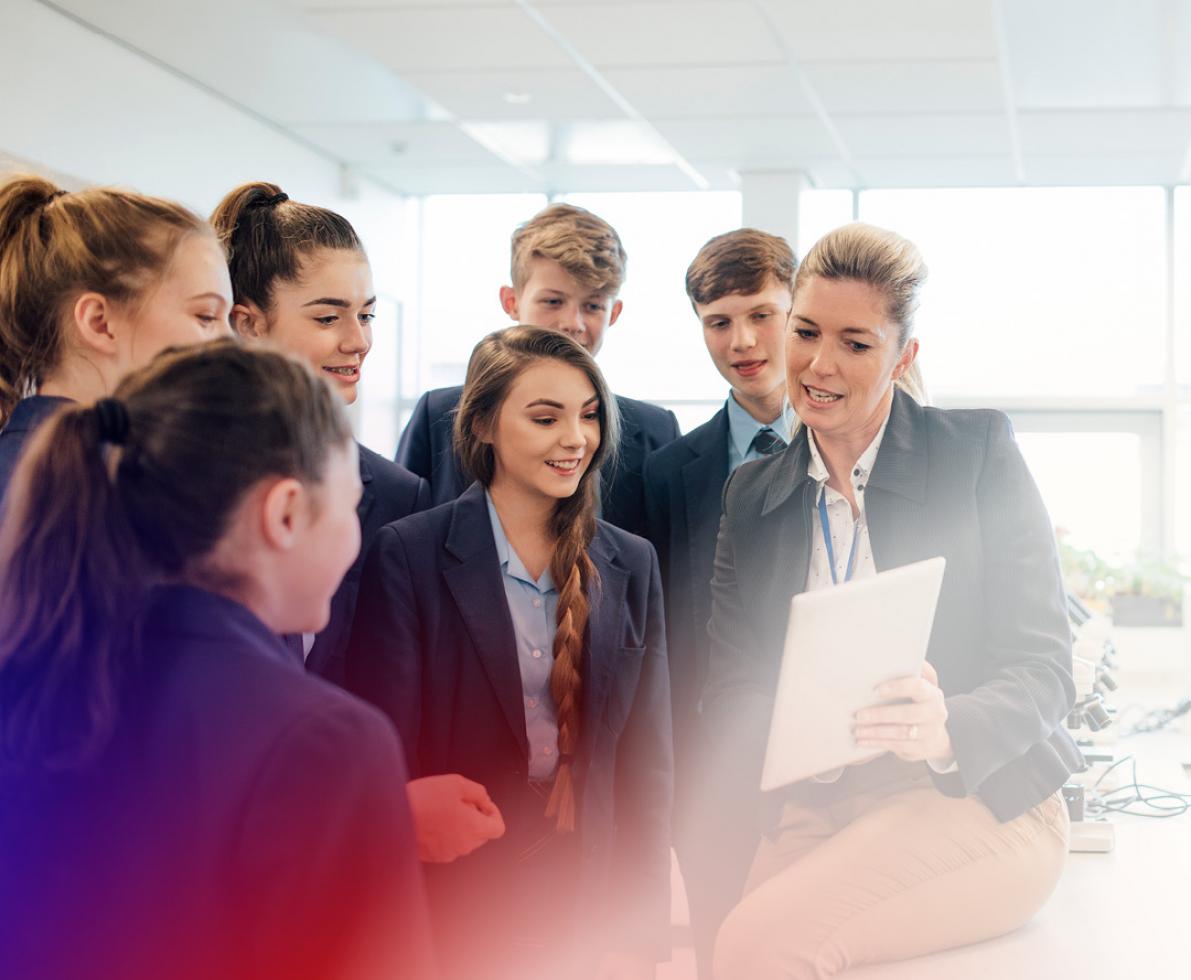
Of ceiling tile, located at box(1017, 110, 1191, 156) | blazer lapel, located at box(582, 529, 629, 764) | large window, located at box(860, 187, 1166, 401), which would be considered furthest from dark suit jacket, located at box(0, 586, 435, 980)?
large window, located at box(860, 187, 1166, 401)

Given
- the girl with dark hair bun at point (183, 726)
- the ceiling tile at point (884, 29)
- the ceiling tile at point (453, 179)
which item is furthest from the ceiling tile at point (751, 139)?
the girl with dark hair bun at point (183, 726)

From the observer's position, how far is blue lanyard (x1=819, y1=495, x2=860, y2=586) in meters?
2.04

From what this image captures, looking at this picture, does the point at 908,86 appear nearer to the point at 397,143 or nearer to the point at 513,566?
the point at 397,143

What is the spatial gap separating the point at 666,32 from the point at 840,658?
4.14m

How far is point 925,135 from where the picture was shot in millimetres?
6852

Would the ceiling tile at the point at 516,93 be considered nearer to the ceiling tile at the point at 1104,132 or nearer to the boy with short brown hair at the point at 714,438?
the ceiling tile at the point at 1104,132

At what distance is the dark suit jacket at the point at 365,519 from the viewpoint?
1992 mm

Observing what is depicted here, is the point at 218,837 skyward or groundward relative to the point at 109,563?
groundward

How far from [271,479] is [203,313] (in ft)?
2.31

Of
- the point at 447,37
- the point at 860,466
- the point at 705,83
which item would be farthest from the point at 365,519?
the point at 705,83

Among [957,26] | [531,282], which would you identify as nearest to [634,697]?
[531,282]

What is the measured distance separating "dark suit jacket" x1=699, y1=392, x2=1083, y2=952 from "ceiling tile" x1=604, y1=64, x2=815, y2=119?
4041mm

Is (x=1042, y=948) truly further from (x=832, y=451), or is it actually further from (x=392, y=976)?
(x=392, y=976)

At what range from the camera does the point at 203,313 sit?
66.5 inches
